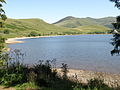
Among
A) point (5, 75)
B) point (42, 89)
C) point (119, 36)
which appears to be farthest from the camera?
point (5, 75)

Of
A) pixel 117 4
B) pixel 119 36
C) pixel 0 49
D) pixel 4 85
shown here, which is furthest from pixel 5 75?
pixel 117 4

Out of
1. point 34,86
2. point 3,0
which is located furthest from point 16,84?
point 3,0

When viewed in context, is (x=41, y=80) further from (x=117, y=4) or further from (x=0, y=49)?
(x=117, y=4)

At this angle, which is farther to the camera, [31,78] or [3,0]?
[3,0]

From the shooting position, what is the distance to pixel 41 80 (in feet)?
35.1

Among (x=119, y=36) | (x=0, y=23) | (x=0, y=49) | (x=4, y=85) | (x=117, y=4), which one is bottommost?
(x=4, y=85)

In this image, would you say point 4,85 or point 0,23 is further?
point 0,23

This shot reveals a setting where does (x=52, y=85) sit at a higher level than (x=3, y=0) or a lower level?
lower

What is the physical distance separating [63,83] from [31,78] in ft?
6.43

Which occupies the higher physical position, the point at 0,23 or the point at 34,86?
the point at 0,23

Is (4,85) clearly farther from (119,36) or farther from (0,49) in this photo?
(119,36)

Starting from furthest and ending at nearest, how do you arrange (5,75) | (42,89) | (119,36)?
(5,75) → (119,36) → (42,89)

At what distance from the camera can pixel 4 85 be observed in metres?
10.8

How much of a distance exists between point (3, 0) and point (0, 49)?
11.2ft
